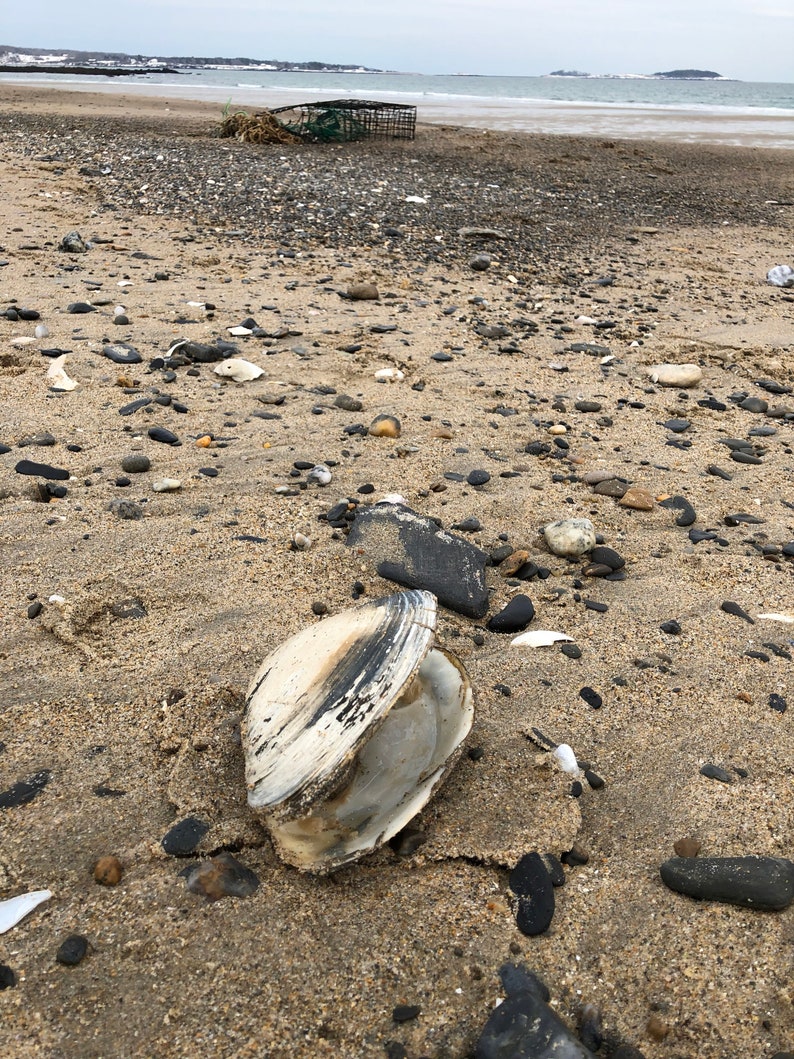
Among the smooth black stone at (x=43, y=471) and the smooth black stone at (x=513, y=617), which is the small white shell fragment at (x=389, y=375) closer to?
the smooth black stone at (x=43, y=471)

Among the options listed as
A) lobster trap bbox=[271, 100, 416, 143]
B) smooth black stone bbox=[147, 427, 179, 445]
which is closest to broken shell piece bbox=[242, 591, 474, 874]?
smooth black stone bbox=[147, 427, 179, 445]

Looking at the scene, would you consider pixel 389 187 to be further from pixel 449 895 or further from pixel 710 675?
pixel 449 895

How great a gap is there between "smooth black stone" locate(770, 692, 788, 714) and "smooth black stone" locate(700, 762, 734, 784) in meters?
0.37

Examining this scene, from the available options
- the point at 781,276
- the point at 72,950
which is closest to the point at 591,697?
the point at 72,950

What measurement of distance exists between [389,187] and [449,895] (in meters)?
8.91

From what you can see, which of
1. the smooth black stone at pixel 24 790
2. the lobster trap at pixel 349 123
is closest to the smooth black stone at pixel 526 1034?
the smooth black stone at pixel 24 790

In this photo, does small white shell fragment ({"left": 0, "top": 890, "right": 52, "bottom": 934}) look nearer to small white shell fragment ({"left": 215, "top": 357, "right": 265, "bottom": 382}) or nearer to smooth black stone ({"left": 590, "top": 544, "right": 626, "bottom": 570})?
smooth black stone ({"left": 590, "top": 544, "right": 626, "bottom": 570})

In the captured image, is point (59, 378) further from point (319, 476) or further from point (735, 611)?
point (735, 611)

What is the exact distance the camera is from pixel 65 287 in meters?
5.91

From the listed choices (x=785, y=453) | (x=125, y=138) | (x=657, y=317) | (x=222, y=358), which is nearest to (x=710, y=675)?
(x=785, y=453)

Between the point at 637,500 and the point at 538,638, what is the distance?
120 centimetres

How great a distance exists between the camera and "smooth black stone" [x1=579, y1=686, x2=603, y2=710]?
8.21 ft

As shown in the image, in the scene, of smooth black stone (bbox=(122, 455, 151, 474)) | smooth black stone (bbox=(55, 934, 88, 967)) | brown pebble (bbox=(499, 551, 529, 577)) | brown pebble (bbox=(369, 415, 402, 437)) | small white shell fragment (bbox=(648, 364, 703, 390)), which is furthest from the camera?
small white shell fragment (bbox=(648, 364, 703, 390))

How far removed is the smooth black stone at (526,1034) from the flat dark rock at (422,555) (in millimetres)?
1419
